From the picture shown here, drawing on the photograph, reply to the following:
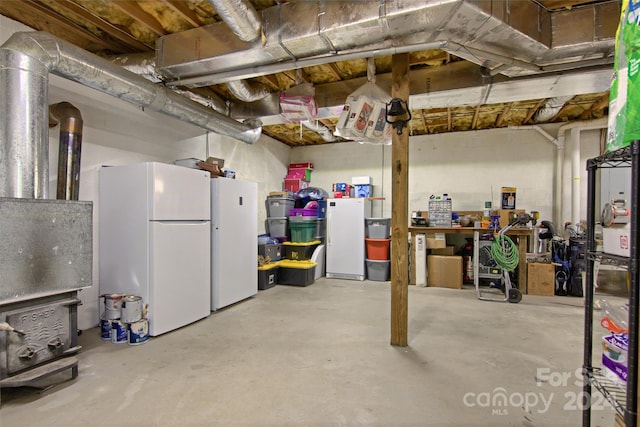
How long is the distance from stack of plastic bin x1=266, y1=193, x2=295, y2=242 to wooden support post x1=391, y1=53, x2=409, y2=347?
11.1 ft

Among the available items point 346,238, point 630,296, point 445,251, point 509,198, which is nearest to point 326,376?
point 630,296

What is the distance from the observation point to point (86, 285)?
8.11ft

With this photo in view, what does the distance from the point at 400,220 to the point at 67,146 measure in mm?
3136

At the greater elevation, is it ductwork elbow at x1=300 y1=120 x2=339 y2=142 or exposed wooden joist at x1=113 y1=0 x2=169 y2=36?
exposed wooden joist at x1=113 y1=0 x2=169 y2=36

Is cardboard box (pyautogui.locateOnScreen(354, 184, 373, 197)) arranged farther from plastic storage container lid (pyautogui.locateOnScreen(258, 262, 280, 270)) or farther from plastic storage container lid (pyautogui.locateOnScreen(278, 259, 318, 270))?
plastic storage container lid (pyautogui.locateOnScreen(258, 262, 280, 270))

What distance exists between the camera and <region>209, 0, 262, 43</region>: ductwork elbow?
6.98 feet

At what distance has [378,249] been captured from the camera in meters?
5.79

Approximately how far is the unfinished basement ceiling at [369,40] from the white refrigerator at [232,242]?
128 cm

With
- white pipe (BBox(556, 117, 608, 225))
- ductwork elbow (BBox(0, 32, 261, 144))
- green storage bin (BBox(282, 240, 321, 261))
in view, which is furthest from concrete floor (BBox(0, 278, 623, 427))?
white pipe (BBox(556, 117, 608, 225))

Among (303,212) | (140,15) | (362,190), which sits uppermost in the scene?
(140,15)

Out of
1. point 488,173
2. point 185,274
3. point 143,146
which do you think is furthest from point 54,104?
point 488,173

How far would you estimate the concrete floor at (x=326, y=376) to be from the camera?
6.14 feet

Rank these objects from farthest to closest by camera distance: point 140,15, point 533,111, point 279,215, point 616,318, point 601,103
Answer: point 279,215 < point 533,111 < point 601,103 < point 140,15 < point 616,318

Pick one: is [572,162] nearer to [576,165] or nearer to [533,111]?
[576,165]
